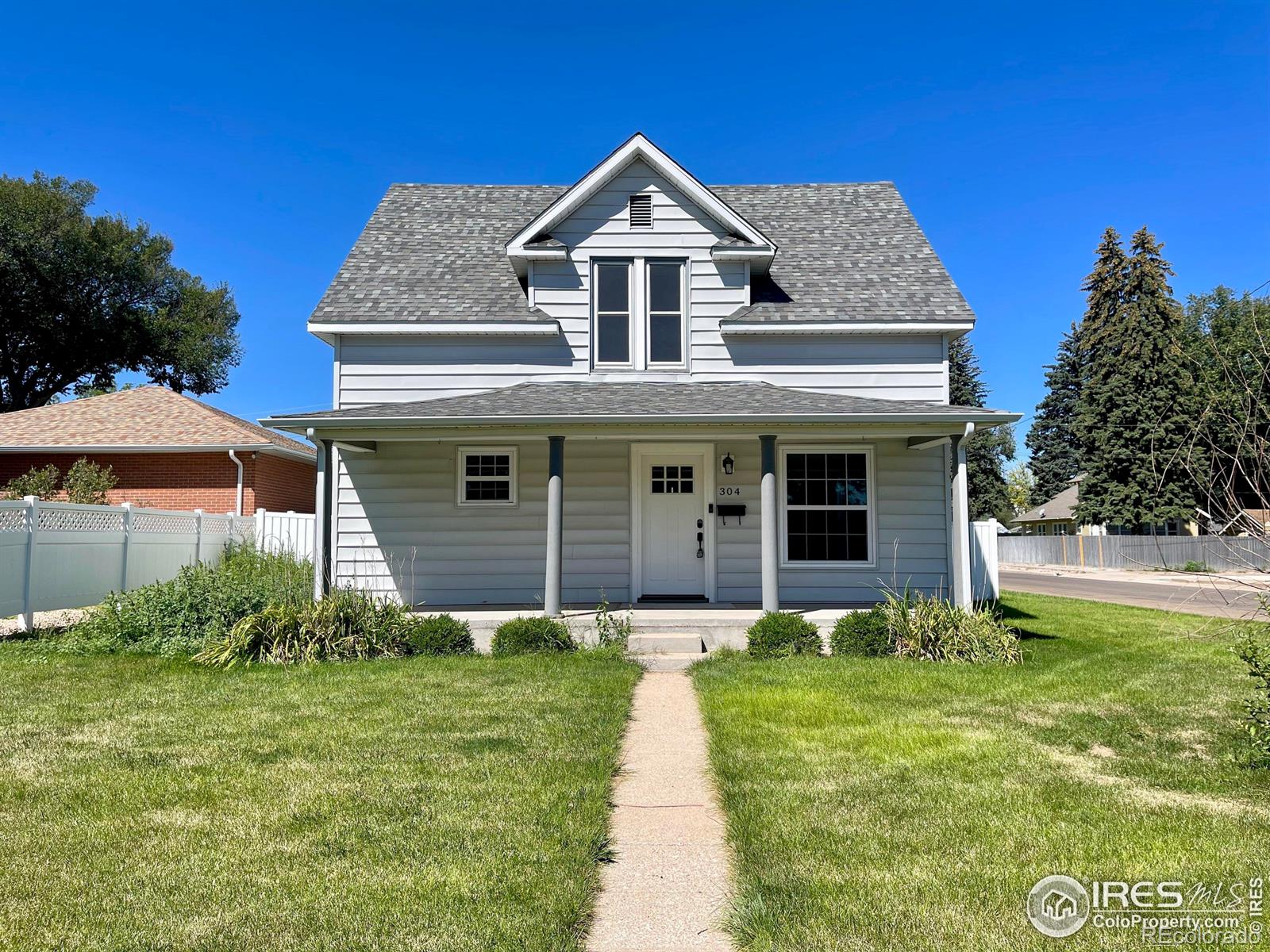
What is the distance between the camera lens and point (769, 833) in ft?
14.0

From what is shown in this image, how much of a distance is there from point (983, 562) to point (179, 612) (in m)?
11.8

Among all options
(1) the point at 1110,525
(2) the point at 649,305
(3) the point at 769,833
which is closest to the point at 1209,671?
(3) the point at 769,833

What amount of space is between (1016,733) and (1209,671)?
442cm

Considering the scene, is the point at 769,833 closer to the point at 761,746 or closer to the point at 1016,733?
the point at 761,746

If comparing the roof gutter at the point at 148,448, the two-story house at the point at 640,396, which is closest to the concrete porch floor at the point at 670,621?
the two-story house at the point at 640,396

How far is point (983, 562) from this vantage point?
1317 cm

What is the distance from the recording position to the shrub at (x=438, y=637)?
998 cm

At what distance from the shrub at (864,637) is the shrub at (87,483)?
50.1 ft

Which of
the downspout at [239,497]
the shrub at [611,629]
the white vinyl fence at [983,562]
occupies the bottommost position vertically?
the shrub at [611,629]

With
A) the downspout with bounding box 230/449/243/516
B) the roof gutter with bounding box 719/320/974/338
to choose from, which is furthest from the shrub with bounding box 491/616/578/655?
the downspout with bounding box 230/449/243/516

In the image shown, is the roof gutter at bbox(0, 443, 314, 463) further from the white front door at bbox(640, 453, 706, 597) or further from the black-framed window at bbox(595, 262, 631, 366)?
the white front door at bbox(640, 453, 706, 597)

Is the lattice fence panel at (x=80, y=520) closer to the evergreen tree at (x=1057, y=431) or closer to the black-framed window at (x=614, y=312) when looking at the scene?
the black-framed window at (x=614, y=312)

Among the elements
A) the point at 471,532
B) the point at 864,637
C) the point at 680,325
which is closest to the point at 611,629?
the point at 864,637

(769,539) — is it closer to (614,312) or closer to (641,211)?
(614,312)
